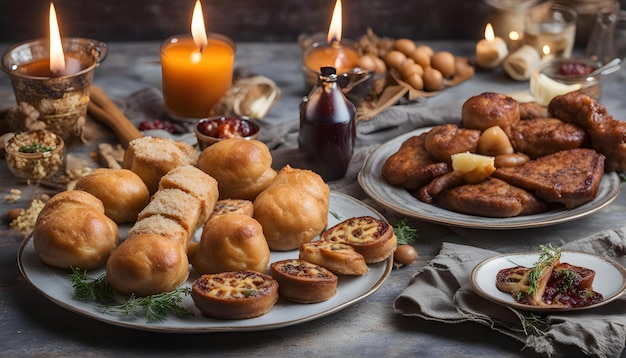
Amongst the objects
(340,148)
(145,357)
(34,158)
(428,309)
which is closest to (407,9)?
(340,148)

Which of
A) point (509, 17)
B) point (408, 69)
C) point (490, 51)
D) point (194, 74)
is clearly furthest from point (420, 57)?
point (194, 74)

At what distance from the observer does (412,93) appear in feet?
14.2

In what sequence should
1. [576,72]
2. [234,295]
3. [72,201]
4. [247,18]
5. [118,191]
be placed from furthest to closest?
[247,18]
[576,72]
[118,191]
[72,201]
[234,295]

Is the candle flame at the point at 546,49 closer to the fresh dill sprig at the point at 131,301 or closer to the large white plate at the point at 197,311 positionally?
the large white plate at the point at 197,311

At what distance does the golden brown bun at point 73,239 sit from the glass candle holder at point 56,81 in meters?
1.09

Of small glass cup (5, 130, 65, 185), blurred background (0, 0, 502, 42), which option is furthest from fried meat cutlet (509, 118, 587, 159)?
blurred background (0, 0, 502, 42)

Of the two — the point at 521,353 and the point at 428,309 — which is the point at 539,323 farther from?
the point at 428,309

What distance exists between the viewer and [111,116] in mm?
3996

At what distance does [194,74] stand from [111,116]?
0.41 m

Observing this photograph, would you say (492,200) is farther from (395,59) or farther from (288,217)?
(395,59)

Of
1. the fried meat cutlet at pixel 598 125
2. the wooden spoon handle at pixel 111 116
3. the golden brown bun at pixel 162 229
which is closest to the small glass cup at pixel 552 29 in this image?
the fried meat cutlet at pixel 598 125

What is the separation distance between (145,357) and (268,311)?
0.35 m

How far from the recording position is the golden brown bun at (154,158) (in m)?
3.11

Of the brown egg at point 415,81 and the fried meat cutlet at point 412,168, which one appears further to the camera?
the brown egg at point 415,81
